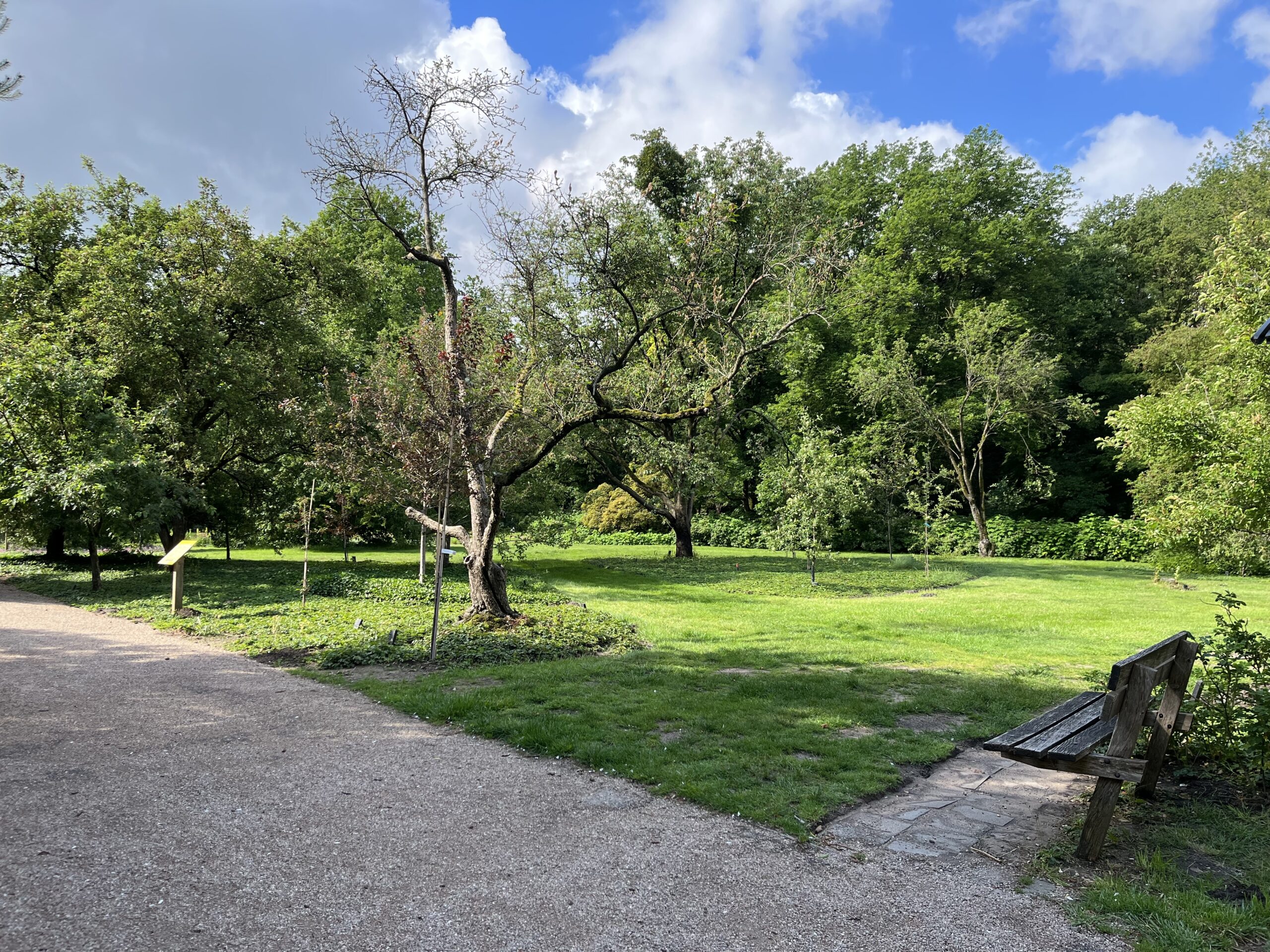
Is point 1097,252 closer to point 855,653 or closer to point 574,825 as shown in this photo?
point 855,653

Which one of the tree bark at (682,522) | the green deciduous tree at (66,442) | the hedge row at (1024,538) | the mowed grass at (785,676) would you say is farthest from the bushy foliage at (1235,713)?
the tree bark at (682,522)

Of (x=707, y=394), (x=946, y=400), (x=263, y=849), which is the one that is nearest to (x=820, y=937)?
(x=263, y=849)

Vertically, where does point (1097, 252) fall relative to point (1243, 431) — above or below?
above

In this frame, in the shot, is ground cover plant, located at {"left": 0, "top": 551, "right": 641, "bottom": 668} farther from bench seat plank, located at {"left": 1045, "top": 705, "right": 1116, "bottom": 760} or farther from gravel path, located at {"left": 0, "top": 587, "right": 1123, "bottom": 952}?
bench seat plank, located at {"left": 1045, "top": 705, "right": 1116, "bottom": 760}

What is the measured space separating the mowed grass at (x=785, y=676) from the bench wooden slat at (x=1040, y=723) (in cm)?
108

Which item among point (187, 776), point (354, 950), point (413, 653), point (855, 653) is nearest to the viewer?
point (354, 950)

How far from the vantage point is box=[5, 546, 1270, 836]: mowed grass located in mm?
5090

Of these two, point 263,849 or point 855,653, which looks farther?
point 855,653

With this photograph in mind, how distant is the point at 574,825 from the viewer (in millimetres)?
4121

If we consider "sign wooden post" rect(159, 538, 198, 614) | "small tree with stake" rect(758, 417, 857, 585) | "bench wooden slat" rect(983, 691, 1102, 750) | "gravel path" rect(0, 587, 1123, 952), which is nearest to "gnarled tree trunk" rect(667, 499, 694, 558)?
"small tree with stake" rect(758, 417, 857, 585)

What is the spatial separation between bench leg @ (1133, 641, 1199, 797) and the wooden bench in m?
0.07

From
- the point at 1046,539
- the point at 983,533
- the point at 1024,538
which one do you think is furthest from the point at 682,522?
the point at 1046,539

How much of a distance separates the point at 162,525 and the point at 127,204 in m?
9.21

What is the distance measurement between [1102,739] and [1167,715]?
1045 millimetres
